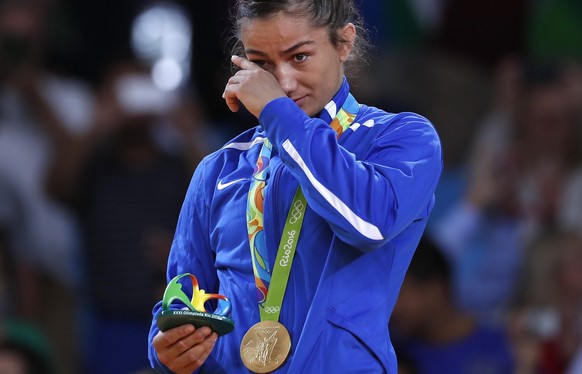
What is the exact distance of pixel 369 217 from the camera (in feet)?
A: 7.39

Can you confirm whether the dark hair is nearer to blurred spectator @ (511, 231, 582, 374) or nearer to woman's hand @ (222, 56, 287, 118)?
woman's hand @ (222, 56, 287, 118)

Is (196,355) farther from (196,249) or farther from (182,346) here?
(196,249)

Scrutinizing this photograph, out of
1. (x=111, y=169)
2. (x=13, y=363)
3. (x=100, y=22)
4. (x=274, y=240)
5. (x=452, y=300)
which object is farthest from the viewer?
(x=100, y=22)

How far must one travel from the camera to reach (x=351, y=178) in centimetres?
227

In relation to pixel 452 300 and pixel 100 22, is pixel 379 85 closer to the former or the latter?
pixel 100 22

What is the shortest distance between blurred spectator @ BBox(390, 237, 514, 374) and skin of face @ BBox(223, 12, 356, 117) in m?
2.64

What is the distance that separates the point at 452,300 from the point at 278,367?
9.63 ft

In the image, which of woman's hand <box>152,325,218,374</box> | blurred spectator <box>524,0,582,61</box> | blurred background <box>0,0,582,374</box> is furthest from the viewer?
blurred spectator <box>524,0,582,61</box>

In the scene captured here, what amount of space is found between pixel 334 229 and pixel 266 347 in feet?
0.91

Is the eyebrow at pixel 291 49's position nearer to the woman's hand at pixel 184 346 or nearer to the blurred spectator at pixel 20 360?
the woman's hand at pixel 184 346

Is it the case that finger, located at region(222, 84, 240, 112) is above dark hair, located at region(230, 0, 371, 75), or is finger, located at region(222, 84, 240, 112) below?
below

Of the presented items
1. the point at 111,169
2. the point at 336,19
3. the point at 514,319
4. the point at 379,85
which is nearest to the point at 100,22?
the point at 111,169

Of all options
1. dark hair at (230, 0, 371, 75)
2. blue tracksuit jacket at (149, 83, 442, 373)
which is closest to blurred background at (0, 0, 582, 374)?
dark hair at (230, 0, 371, 75)

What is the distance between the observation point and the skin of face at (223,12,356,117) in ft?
7.75
